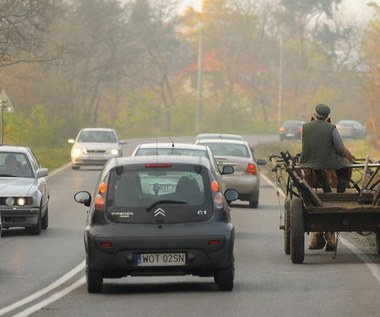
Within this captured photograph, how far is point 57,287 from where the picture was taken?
15.9 metres

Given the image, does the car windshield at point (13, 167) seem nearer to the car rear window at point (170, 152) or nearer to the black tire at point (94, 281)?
the car rear window at point (170, 152)

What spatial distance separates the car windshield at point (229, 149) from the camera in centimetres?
3222

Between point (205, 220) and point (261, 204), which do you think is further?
point (261, 204)

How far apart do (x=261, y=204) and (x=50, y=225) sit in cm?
805

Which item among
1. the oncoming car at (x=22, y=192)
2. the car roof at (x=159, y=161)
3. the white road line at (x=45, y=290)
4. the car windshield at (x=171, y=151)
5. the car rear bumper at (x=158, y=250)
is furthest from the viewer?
the oncoming car at (x=22, y=192)

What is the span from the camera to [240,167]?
31.5m

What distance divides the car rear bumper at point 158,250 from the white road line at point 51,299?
1.63 feet

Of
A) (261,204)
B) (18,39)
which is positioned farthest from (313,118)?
(18,39)

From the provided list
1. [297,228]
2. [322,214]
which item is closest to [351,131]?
[322,214]

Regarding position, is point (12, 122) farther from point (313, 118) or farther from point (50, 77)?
point (313, 118)

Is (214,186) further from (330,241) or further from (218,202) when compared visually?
(330,241)

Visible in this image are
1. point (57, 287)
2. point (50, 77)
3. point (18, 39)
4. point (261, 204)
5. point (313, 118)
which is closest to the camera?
point (57, 287)

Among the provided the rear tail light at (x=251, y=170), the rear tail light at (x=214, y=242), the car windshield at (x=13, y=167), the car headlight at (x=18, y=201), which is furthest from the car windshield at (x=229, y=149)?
the rear tail light at (x=214, y=242)

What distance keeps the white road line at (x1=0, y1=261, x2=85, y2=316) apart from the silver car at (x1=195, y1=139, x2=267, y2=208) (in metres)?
12.2
